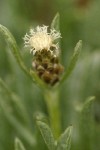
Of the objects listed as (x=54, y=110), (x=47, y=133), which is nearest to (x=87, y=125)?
(x=54, y=110)

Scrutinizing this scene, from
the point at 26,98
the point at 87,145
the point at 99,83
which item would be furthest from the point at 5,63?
the point at 87,145

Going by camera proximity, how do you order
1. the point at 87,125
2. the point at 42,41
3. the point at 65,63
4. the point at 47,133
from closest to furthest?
the point at 47,133
the point at 42,41
the point at 87,125
the point at 65,63

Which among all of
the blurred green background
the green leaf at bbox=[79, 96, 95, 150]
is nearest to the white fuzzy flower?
the blurred green background

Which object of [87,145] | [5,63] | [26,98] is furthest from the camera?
[5,63]

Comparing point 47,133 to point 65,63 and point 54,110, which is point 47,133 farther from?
point 65,63

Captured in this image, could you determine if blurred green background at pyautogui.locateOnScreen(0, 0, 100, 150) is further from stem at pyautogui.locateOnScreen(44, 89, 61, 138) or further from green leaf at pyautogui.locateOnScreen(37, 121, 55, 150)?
green leaf at pyautogui.locateOnScreen(37, 121, 55, 150)

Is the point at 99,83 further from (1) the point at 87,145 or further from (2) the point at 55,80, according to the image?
(2) the point at 55,80

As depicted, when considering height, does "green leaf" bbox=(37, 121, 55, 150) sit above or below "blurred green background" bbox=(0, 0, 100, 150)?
below

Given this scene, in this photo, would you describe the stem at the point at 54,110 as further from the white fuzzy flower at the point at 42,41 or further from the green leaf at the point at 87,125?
the white fuzzy flower at the point at 42,41
